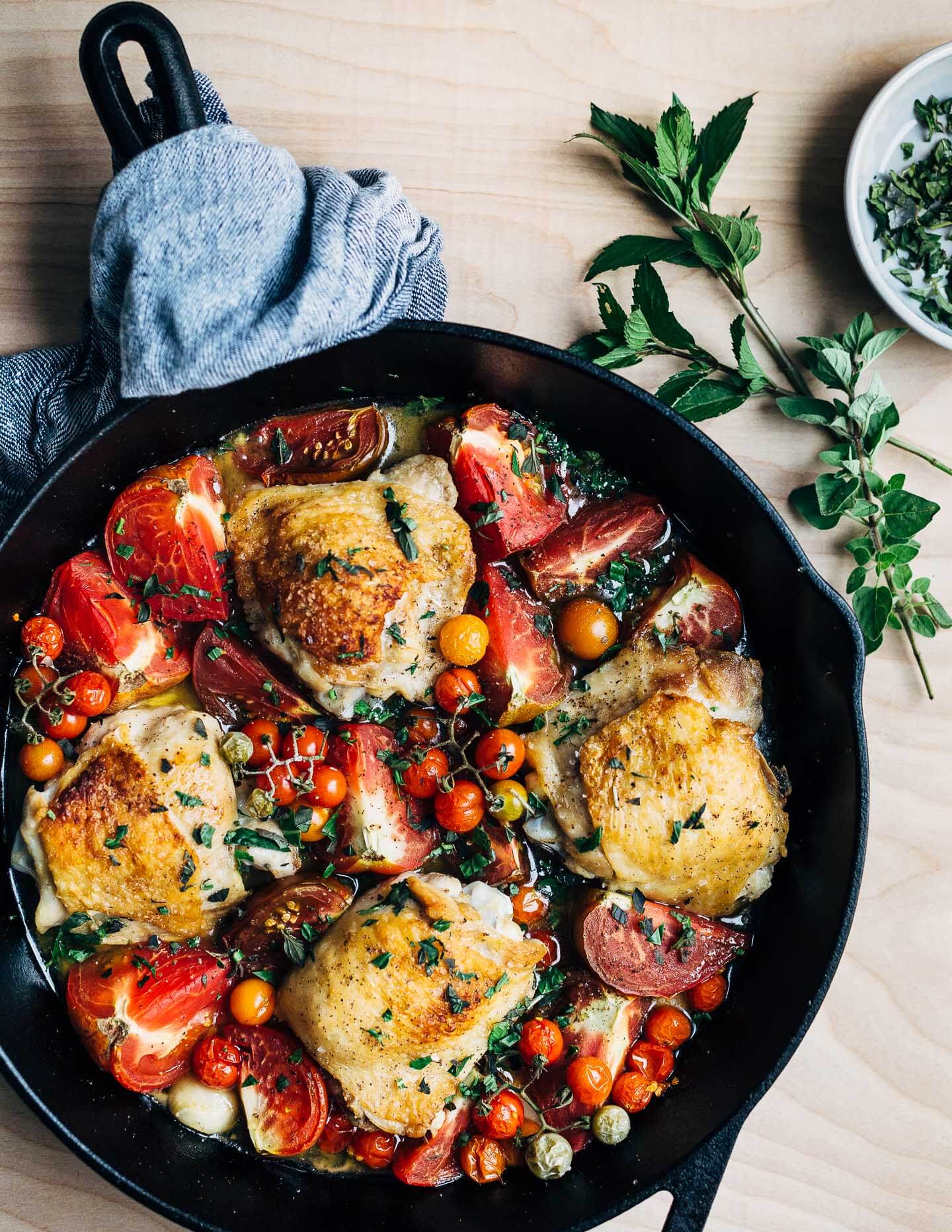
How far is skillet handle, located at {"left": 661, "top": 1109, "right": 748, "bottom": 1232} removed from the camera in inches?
96.0

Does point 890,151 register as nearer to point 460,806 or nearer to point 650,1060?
point 460,806

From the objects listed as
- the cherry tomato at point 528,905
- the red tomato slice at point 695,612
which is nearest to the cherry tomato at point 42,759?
the cherry tomato at point 528,905

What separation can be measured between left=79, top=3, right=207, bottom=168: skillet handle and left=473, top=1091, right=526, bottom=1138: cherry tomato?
8.67 feet

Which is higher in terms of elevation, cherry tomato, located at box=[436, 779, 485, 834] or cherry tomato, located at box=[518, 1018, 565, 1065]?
cherry tomato, located at box=[436, 779, 485, 834]

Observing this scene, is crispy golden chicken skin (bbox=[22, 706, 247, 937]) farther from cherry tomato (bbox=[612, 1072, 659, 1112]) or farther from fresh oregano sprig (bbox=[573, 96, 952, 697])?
fresh oregano sprig (bbox=[573, 96, 952, 697])

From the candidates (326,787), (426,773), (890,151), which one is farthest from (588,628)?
(890,151)

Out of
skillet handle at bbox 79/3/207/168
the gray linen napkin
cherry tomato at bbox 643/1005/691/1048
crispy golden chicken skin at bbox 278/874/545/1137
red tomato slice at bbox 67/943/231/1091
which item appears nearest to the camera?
skillet handle at bbox 79/3/207/168

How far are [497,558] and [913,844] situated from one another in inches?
59.3

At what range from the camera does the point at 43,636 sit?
2713 mm

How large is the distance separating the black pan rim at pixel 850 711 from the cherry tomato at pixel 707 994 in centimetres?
37

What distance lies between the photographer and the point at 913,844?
2980 mm

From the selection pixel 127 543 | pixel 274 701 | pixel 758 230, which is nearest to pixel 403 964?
pixel 274 701

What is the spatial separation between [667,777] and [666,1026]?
815mm

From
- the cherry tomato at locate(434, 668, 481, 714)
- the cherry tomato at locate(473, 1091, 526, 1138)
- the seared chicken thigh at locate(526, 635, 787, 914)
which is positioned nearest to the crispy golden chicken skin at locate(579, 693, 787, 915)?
the seared chicken thigh at locate(526, 635, 787, 914)
